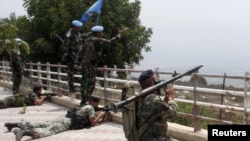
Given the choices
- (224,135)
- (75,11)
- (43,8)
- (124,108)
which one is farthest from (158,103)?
(43,8)

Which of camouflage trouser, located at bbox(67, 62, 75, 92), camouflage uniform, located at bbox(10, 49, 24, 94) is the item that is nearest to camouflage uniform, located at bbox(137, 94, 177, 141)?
camouflage trouser, located at bbox(67, 62, 75, 92)

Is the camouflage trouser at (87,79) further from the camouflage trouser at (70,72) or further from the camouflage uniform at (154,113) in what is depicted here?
the camouflage uniform at (154,113)

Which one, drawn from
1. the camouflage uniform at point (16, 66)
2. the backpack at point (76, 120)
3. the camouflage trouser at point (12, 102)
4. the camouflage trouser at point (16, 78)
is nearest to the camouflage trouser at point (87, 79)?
the backpack at point (76, 120)

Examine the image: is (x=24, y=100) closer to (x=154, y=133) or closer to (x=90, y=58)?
(x=90, y=58)

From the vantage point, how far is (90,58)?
8750 millimetres

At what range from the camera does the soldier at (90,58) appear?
8.64 meters

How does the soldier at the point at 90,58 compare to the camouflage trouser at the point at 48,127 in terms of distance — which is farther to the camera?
the soldier at the point at 90,58

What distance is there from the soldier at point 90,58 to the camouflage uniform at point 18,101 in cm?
315

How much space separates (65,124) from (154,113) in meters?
4.22

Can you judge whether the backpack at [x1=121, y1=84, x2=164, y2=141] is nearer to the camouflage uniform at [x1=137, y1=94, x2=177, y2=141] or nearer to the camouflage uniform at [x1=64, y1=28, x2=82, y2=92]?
the camouflage uniform at [x1=137, y1=94, x2=177, y2=141]

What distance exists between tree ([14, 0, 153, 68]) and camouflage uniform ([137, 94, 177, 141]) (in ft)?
54.1

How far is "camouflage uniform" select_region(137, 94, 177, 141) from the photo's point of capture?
3830mm

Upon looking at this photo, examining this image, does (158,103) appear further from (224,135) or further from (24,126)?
(24,126)

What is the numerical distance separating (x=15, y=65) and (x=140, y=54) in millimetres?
11070
